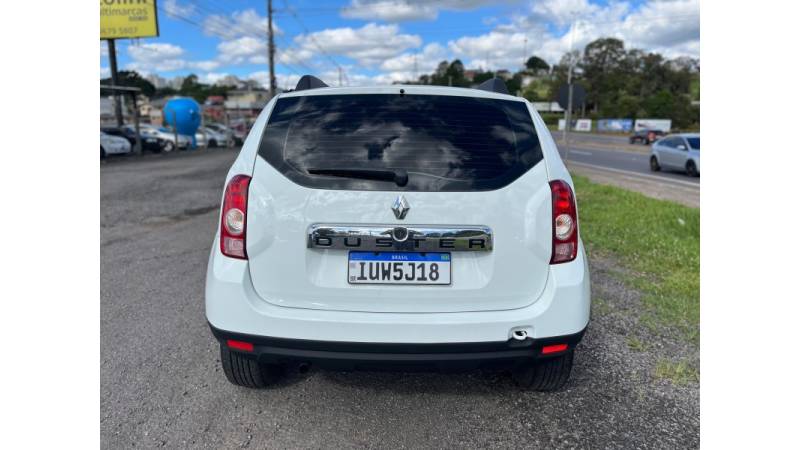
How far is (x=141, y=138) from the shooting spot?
987 inches

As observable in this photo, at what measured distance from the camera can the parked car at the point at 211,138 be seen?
31.0 m

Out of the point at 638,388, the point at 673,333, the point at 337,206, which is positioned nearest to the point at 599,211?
the point at 673,333

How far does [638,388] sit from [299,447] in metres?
2.01

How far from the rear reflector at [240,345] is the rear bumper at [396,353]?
18mm

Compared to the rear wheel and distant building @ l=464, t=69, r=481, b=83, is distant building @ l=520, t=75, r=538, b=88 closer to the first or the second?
distant building @ l=464, t=69, r=481, b=83

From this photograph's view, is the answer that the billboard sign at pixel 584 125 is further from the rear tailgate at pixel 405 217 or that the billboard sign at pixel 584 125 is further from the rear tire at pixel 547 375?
the rear tailgate at pixel 405 217

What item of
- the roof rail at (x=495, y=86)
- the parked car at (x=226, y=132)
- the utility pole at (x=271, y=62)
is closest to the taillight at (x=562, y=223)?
the roof rail at (x=495, y=86)

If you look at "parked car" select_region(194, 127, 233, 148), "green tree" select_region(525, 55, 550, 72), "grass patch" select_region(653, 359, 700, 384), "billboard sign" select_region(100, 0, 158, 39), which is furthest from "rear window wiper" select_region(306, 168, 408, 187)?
"green tree" select_region(525, 55, 550, 72)

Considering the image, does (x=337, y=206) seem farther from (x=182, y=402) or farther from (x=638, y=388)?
(x=638, y=388)

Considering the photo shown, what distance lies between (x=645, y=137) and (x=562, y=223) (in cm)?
4427

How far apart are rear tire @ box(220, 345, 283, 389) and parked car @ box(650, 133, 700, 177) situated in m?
18.2

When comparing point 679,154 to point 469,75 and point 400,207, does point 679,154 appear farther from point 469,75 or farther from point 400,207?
point 469,75

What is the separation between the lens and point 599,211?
8953mm

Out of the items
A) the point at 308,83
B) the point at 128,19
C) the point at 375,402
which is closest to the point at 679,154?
the point at 308,83
